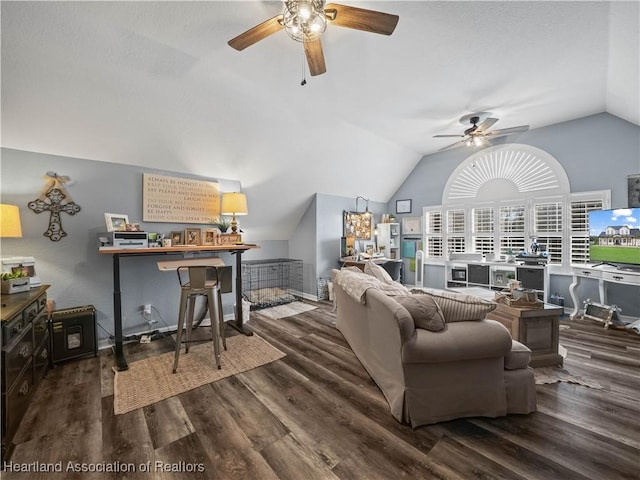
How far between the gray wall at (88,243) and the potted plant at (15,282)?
58cm

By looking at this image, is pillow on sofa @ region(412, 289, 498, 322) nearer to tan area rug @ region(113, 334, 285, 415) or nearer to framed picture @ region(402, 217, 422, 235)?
tan area rug @ region(113, 334, 285, 415)

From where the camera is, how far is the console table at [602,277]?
317 cm

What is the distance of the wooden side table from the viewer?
248 centimetres

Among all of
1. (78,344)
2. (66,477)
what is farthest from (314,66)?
(78,344)

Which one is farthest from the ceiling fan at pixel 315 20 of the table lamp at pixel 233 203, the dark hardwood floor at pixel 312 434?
the dark hardwood floor at pixel 312 434

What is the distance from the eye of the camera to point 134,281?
3188mm

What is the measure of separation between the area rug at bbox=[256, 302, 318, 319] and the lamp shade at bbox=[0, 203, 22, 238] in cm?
293

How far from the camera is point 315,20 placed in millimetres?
1632

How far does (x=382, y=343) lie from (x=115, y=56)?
11.2ft

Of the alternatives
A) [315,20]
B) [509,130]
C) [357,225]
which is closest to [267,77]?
[315,20]

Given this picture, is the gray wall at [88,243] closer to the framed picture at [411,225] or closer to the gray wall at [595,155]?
the framed picture at [411,225]

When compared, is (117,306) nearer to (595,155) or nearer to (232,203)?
(232,203)

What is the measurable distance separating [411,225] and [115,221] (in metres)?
5.57

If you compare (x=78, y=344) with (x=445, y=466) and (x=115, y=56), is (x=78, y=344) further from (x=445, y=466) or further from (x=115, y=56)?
(x=445, y=466)
